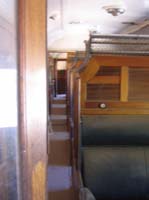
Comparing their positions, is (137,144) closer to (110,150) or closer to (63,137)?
(110,150)

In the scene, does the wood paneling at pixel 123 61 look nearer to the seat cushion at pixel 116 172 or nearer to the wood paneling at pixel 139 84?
the wood paneling at pixel 139 84

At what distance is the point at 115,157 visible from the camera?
8.16 feet

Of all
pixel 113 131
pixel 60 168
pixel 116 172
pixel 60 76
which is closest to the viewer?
pixel 116 172

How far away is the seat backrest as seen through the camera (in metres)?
2.43

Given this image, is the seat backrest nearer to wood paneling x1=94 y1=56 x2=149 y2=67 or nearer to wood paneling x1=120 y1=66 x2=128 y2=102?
wood paneling x1=120 y1=66 x2=128 y2=102

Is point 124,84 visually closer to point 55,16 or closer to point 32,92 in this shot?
point 32,92

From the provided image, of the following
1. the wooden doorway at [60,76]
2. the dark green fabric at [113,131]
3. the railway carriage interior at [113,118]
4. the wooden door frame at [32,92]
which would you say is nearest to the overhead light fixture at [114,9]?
the railway carriage interior at [113,118]

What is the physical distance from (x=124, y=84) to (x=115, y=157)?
69 centimetres

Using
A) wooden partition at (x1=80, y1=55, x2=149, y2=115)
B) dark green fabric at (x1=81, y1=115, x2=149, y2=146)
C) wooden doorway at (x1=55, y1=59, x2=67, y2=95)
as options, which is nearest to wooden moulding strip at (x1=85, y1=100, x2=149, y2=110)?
wooden partition at (x1=80, y1=55, x2=149, y2=115)

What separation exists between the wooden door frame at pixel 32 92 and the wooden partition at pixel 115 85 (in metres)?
2.08

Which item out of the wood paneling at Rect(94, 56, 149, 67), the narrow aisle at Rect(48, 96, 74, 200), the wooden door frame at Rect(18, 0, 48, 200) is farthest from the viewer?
the narrow aisle at Rect(48, 96, 74, 200)

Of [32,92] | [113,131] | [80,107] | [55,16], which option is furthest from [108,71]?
[55,16]

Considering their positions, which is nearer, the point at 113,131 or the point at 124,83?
the point at 113,131

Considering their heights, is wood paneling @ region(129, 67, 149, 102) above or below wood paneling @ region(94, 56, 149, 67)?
below
